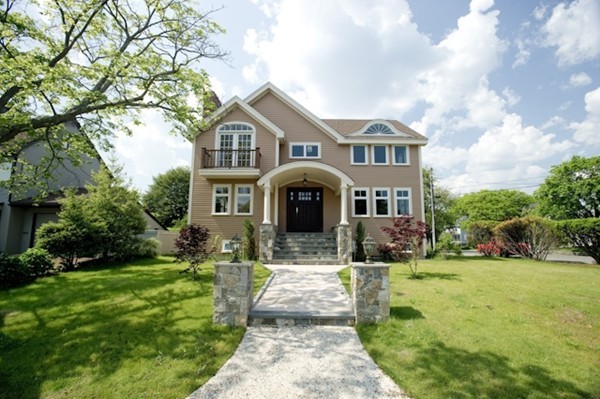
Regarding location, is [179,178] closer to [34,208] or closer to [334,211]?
[34,208]

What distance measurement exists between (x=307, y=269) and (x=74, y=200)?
30.1 feet

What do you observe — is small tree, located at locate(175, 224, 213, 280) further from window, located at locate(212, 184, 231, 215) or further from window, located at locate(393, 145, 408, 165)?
window, located at locate(393, 145, 408, 165)

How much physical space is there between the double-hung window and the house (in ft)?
0.17

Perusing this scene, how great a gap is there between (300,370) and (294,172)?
1018cm

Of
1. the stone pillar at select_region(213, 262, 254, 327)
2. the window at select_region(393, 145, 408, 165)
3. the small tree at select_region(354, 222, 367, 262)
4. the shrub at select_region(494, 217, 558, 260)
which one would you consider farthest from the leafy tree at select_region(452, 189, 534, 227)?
the stone pillar at select_region(213, 262, 254, 327)

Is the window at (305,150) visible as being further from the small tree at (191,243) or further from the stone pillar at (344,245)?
the small tree at (191,243)

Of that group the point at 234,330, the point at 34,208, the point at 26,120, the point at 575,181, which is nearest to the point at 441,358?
the point at 234,330

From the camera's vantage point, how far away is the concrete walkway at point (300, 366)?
11.0 feet

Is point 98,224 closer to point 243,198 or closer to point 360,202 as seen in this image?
point 243,198

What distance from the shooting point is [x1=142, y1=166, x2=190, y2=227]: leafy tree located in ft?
97.5

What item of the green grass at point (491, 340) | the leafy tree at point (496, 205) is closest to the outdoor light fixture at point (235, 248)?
the green grass at point (491, 340)

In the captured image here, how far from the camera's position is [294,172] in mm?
13312

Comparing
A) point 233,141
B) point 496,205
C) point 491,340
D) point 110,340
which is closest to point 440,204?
point 496,205

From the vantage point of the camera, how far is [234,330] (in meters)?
4.93
